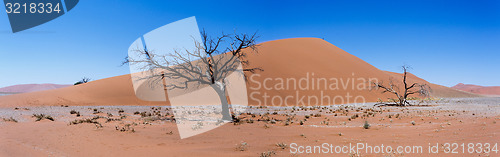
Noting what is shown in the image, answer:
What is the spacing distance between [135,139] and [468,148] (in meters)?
9.14

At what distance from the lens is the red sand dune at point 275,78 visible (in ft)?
122

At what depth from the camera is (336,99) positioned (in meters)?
36.8

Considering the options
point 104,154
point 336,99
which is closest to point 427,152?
point 104,154

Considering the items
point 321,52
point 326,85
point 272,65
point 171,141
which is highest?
point 321,52

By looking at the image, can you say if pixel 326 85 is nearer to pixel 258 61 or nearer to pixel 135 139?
pixel 258 61

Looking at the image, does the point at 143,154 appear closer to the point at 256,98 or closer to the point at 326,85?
the point at 256,98

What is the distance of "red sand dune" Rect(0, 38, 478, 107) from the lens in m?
37.1

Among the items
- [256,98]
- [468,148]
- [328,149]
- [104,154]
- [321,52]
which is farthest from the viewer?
[321,52]

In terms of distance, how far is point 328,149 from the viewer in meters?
6.75

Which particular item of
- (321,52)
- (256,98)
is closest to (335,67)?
(321,52)

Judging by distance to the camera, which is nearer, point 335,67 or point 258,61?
point 258,61

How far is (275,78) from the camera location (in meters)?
39.9

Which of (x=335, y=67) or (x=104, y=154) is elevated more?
(x=335, y=67)

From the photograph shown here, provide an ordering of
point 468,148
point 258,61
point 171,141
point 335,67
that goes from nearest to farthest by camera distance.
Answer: point 468,148 → point 171,141 → point 258,61 → point 335,67
